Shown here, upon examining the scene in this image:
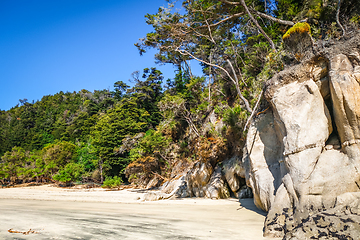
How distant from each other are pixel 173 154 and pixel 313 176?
1390 centimetres

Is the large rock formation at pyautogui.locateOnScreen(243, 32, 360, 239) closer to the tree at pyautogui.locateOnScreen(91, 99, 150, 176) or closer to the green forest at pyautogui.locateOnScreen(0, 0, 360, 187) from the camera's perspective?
the green forest at pyautogui.locateOnScreen(0, 0, 360, 187)

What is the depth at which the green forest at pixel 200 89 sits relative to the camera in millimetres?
8492

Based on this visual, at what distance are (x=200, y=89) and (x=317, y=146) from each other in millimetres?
12855

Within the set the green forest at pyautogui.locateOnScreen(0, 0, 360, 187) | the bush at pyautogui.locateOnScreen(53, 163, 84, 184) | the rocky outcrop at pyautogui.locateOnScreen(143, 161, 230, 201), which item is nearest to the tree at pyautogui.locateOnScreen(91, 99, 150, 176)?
the green forest at pyautogui.locateOnScreen(0, 0, 360, 187)

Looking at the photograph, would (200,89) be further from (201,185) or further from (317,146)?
(317,146)

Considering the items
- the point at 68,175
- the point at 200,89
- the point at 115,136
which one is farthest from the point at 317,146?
the point at 68,175

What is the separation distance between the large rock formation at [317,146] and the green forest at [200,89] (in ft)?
3.62

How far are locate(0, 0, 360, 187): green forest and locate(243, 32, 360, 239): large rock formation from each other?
1.10 metres

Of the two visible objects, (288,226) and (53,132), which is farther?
(53,132)

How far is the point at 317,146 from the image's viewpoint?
4875 millimetres

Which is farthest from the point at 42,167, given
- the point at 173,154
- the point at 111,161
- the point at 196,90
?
the point at 196,90

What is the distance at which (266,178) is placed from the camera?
6.18 metres

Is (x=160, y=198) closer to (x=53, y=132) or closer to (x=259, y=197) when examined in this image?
(x=259, y=197)

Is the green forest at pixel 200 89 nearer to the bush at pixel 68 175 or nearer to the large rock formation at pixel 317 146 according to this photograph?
the bush at pixel 68 175
